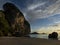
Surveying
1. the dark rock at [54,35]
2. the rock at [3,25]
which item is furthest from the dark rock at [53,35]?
the rock at [3,25]

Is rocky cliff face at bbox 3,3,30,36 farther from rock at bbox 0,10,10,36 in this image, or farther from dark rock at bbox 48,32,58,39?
dark rock at bbox 48,32,58,39

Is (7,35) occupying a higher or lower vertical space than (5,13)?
lower

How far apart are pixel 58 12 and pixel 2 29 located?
9.04 ft

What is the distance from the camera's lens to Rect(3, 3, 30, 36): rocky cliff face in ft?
24.5

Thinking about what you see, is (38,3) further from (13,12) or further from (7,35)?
(7,35)

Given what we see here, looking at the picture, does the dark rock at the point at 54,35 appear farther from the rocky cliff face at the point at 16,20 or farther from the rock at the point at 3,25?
the rock at the point at 3,25

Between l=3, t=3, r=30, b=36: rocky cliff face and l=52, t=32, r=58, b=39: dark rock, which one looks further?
l=3, t=3, r=30, b=36: rocky cliff face

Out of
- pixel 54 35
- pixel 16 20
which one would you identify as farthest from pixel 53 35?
pixel 16 20

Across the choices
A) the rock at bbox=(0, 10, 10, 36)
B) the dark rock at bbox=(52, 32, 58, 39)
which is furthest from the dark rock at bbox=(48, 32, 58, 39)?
the rock at bbox=(0, 10, 10, 36)

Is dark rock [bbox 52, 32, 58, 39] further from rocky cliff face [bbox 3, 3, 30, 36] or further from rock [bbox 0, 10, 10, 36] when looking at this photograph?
rock [bbox 0, 10, 10, 36]

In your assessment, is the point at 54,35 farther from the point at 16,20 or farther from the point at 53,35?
the point at 16,20

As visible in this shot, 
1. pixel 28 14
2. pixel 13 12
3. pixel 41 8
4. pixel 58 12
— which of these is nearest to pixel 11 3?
pixel 13 12

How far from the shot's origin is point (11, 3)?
771cm

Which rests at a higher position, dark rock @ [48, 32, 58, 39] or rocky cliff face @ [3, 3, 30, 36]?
rocky cliff face @ [3, 3, 30, 36]
